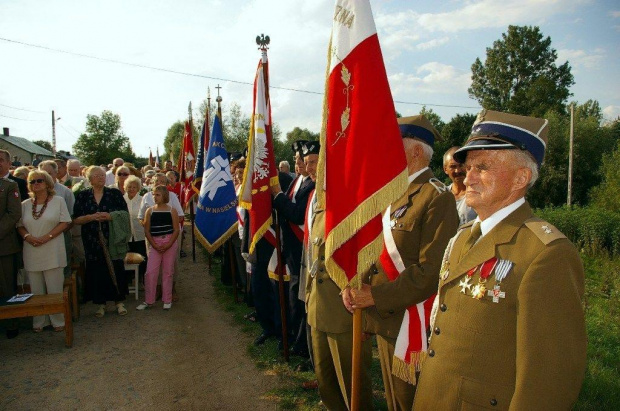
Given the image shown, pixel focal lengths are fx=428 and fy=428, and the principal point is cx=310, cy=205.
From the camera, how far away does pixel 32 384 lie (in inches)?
177

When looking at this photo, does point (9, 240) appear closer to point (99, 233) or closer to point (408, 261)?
point (99, 233)

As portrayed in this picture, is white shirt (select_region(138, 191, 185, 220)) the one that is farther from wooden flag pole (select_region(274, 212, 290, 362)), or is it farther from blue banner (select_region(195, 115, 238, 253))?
wooden flag pole (select_region(274, 212, 290, 362))

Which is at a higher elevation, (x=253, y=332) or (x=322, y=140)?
(x=322, y=140)

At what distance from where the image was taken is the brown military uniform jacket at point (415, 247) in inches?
101

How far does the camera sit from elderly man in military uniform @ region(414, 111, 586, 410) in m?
1.48

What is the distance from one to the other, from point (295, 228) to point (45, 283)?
379 centimetres

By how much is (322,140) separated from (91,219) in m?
4.76

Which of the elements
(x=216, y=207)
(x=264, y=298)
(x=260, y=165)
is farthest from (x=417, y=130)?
(x=216, y=207)

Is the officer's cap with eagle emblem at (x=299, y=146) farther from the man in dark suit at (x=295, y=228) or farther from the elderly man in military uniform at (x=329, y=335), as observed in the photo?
the elderly man in military uniform at (x=329, y=335)


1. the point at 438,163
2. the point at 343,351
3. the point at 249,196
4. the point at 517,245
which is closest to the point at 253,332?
the point at 249,196

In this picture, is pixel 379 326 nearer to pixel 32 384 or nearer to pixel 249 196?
pixel 249 196

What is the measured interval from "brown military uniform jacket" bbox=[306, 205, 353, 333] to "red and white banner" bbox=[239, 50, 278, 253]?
1.16 metres

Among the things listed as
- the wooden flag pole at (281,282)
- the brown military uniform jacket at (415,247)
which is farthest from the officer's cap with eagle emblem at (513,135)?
the wooden flag pole at (281,282)

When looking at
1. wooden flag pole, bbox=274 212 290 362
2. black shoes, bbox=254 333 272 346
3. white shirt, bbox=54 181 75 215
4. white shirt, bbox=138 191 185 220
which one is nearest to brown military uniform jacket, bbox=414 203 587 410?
wooden flag pole, bbox=274 212 290 362
